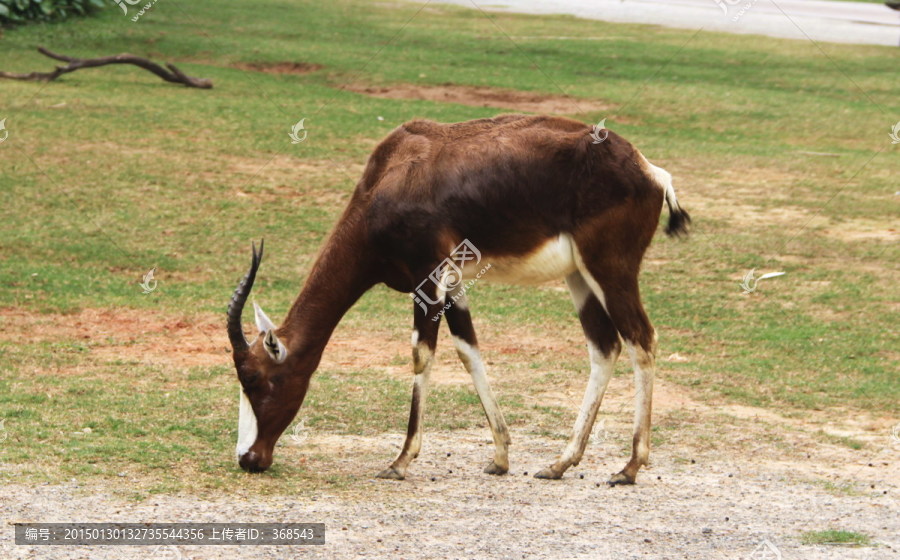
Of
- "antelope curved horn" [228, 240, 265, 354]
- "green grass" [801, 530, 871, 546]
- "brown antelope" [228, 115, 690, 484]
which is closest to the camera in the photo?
"green grass" [801, 530, 871, 546]

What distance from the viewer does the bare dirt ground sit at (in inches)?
280

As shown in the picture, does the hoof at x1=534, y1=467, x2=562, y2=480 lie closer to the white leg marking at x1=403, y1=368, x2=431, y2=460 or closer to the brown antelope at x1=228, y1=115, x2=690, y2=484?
the brown antelope at x1=228, y1=115, x2=690, y2=484

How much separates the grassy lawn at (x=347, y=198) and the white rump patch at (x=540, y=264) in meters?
1.88

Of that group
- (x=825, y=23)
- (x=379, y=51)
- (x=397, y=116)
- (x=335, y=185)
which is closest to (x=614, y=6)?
(x=825, y=23)

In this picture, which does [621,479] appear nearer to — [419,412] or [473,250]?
[419,412]

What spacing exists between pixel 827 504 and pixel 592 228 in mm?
2395

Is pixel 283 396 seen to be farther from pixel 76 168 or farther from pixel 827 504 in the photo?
pixel 76 168

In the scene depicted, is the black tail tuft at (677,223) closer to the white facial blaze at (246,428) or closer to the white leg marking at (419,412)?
the white leg marking at (419,412)

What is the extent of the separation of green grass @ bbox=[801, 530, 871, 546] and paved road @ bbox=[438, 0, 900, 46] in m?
24.4

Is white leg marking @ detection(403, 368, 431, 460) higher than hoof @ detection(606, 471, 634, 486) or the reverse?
higher

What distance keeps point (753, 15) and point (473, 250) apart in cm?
2767

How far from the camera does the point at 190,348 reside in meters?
12.4

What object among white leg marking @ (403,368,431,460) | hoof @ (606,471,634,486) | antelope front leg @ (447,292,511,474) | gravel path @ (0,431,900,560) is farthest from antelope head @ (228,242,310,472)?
hoof @ (606,471,634,486)

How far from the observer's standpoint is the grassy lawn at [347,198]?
10.6 metres
